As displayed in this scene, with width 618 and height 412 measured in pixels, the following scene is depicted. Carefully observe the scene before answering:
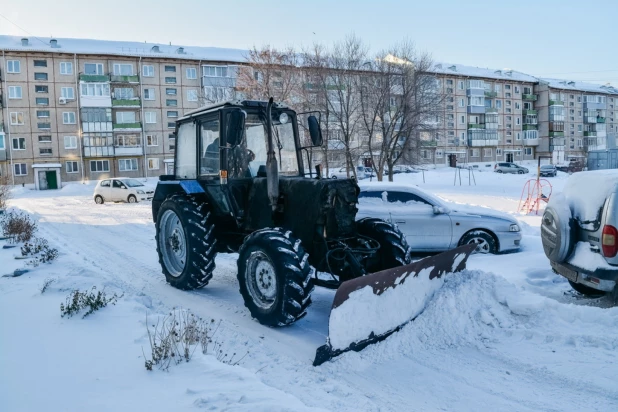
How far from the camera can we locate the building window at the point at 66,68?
4944 cm

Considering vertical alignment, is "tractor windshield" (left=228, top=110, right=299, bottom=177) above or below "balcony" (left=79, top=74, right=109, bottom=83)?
below

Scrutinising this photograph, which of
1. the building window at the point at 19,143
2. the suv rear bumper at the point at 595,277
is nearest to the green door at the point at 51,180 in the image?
the building window at the point at 19,143

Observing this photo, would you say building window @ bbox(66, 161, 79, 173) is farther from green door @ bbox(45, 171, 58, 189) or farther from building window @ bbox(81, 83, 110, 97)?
building window @ bbox(81, 83, 110, 97)

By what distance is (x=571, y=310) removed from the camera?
5.34 m

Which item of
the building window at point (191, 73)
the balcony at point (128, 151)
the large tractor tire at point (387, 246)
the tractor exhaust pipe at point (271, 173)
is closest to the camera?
the tractor exhaust pipe at point (271, 173)

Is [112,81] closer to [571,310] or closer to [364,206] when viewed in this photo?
[364,206]

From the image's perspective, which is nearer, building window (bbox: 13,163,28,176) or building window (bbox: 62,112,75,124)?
building window (bbox: 13,163,28,176)

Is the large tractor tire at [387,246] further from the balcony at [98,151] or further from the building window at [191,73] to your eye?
the building window at [191,73]

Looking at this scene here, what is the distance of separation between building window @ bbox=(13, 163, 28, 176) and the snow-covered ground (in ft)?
158

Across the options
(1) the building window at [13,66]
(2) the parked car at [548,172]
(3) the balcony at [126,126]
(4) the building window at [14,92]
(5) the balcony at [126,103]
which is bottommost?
(2) the parked car at [548,172]

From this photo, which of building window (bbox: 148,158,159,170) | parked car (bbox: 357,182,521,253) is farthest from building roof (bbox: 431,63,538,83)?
parked car (bbox: 357,182,521,253)

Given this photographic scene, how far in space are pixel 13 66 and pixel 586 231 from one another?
54262mm

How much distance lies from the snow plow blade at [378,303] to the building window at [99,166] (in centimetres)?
5128

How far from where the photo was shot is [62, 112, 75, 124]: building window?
4990 centimetres
